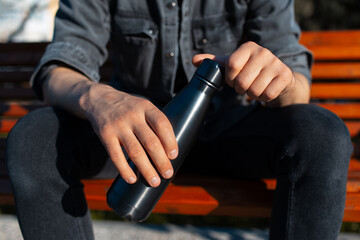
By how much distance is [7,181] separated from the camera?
1374 mm

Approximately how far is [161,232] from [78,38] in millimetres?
1035

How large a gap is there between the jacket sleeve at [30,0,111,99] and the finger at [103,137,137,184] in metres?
0.48

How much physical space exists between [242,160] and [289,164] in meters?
0.24

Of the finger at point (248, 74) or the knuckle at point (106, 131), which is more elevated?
the finger at point (248, 74)

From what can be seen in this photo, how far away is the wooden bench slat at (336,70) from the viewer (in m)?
1.80

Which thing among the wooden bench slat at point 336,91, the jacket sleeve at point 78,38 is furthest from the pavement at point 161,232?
the jacket sleeve at point 78,38

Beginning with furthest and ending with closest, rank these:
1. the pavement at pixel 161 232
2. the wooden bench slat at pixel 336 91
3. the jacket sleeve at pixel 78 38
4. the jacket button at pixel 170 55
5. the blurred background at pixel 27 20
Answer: the blurred background at pixel 27 20 → the wooden bench slat at pixel 336 91 → the pavement at pixel 161 232 → the jacket button at pixel 170 55 → the jacket sleeve at pixel 78 38

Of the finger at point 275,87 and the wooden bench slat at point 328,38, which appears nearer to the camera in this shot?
the finger at point 275,87

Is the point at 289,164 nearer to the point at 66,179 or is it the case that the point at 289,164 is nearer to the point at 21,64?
the point at 66,179

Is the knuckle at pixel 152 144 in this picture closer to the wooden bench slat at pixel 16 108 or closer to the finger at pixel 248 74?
the finger at pixel 248 74

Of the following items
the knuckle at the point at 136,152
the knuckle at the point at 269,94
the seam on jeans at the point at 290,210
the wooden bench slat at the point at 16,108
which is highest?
the knuckle at the point at 269,94

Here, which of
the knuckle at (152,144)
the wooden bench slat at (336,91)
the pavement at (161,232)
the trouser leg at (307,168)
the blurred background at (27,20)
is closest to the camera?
the knuckle at (152,144)

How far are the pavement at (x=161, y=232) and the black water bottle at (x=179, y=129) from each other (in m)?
0.91

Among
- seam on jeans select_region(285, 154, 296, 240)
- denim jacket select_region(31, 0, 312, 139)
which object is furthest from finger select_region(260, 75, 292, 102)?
denim jacket select_region(31, 0, 312, 139)
